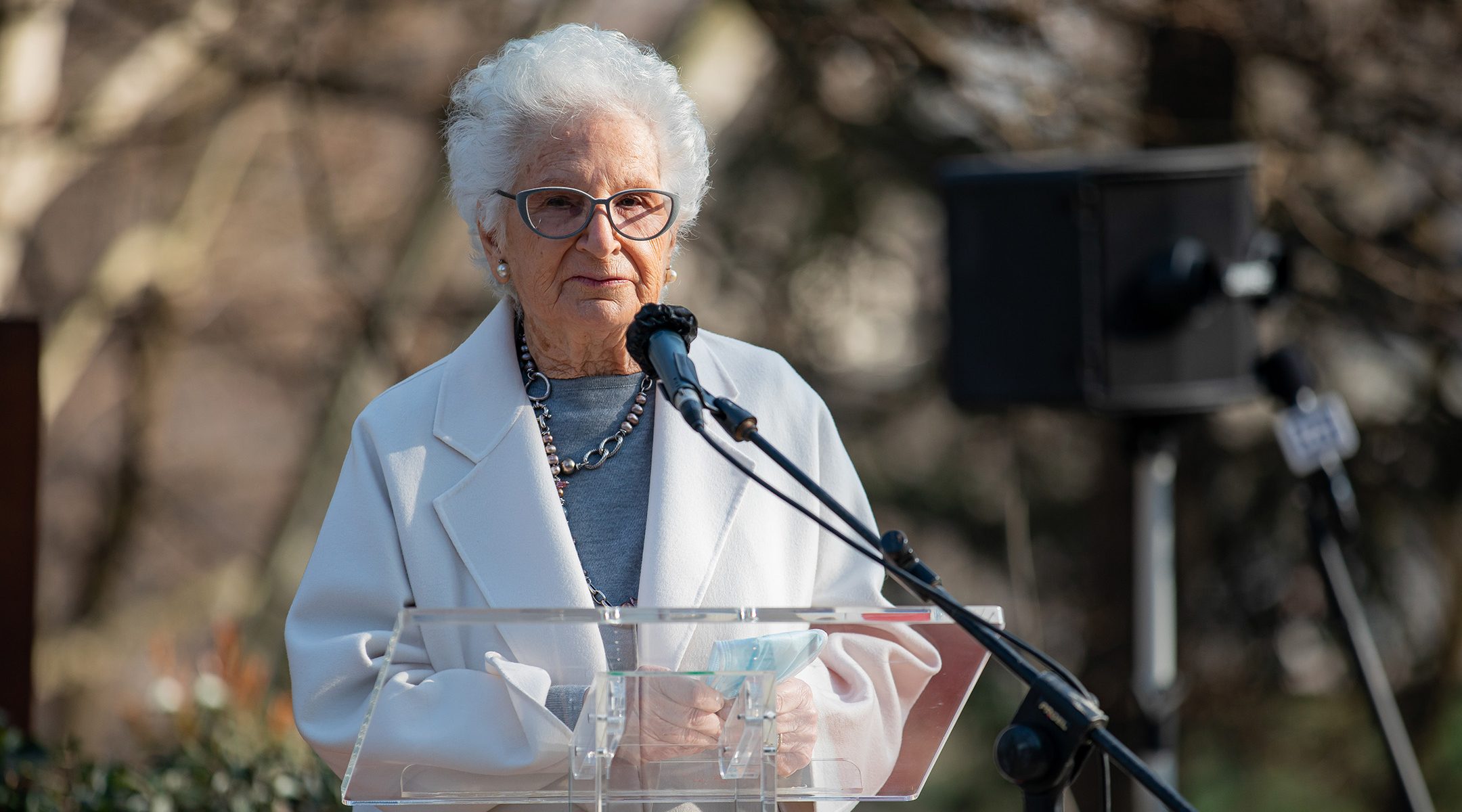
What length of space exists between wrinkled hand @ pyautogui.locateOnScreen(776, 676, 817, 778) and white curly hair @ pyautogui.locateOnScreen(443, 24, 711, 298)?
77 cm

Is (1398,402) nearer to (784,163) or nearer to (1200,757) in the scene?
(1200,757)

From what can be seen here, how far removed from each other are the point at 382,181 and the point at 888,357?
236 centimetres

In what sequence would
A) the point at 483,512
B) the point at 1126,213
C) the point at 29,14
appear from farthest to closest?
the point at 29,14
the point at 1126,213
the point at 483,512

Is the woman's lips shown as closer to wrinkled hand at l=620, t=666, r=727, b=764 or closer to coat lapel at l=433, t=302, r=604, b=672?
coat lapel at l=433, t=302, r=604, b=672

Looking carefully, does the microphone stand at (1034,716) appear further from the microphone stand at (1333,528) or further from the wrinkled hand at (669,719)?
the microphone stand at (1333,528)

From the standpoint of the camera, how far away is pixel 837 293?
20.2 ft

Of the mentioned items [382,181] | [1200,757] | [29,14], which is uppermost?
[29,14]

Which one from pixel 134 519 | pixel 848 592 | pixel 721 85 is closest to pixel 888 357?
pixel 721 85

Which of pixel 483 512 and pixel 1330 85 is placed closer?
pixel 483 512

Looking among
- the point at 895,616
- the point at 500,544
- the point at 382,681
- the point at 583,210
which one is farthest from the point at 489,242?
the point at 895,616

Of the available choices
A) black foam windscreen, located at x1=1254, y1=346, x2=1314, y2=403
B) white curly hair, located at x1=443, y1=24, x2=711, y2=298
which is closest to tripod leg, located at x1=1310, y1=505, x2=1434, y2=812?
black foam windscreen, located at x1=1254, y1=346, x2=1314, y2=403

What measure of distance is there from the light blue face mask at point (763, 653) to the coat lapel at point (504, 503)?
14.2 inches

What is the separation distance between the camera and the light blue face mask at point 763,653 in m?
1.59

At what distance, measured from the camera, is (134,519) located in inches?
249
